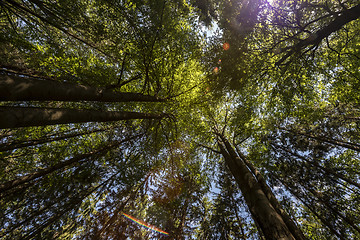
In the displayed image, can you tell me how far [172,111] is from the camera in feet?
26.2

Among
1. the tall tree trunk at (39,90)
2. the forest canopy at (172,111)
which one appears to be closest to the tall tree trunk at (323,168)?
the forest canopy at (172,111)

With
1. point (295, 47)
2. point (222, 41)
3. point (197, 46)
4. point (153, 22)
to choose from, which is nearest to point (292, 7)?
point (295, 47)

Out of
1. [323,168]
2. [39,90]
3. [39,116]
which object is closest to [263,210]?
[39,116]

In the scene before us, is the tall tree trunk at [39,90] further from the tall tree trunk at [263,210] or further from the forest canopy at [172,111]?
the tall tree trunk at [263,210]

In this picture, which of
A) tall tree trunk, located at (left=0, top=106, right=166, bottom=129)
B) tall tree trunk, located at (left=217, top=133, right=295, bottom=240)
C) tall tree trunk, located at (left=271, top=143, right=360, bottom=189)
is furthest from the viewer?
tall tree trunk, located at (left=271, top=143, right=360, bottom=189)

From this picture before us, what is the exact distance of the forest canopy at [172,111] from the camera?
4703mm

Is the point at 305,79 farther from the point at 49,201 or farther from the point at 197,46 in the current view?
the point at 49,201

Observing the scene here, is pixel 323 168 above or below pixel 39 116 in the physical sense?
above

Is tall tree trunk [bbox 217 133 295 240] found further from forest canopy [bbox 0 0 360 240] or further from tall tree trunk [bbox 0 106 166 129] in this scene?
tall tree trunk [bbox 0 106 166 129]

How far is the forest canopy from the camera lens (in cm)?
470

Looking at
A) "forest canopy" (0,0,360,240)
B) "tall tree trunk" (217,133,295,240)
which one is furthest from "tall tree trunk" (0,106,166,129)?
"tall tree trunk" (217,133,295,240)

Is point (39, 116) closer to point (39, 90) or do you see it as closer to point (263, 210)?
point (39, 90)

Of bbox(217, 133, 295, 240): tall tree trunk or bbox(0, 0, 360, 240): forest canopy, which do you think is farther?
bbox(0, 0, 360, 240): forest canopy

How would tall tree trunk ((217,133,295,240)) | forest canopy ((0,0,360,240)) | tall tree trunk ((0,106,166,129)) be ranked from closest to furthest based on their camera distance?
tall tree trunk ((0,106,166,129)) < tall tree trunk ((217,133,295,240)) < forest canopy ((0,0,360,240))
